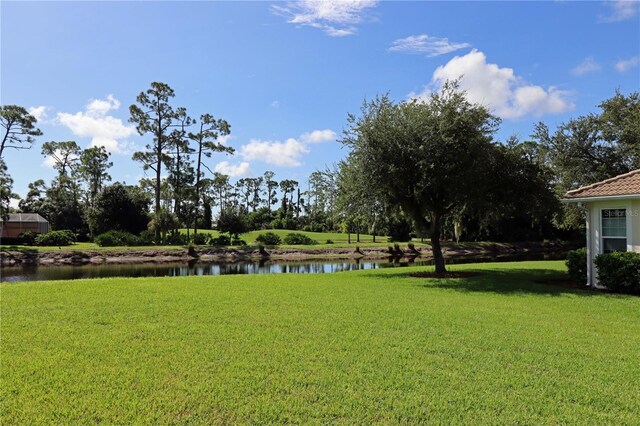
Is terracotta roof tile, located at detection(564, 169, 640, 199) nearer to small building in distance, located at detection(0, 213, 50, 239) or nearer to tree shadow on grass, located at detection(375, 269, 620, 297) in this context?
tree shadow on grass, located at detection(375, 269, 620, 297)

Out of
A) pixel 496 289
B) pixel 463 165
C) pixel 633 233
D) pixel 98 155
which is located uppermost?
pixel 98 155

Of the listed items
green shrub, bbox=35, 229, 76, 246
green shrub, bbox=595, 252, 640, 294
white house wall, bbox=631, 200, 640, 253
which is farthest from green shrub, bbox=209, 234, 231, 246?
white house wall, bbox=631, 200, 640, 253

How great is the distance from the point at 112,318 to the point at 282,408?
5.27 m

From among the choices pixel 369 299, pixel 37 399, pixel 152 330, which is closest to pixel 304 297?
pixel 369 299

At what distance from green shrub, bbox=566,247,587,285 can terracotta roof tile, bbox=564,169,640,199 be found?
80.4 inches

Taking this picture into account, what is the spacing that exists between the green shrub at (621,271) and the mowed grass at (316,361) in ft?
5.81

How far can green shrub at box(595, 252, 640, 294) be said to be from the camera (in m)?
11.8

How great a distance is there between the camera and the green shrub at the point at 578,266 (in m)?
13.8

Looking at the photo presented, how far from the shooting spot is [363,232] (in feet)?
225

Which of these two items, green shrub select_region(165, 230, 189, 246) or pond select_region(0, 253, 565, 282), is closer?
pond select_region(0, 253, 565, 282)

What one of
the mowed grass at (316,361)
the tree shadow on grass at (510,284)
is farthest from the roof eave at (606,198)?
the mowed grass at (316,361)

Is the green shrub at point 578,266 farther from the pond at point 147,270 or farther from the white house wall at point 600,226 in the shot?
the pond at point 147,270

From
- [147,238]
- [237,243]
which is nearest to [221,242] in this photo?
[237,243]

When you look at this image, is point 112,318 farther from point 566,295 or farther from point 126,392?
point 566,295
